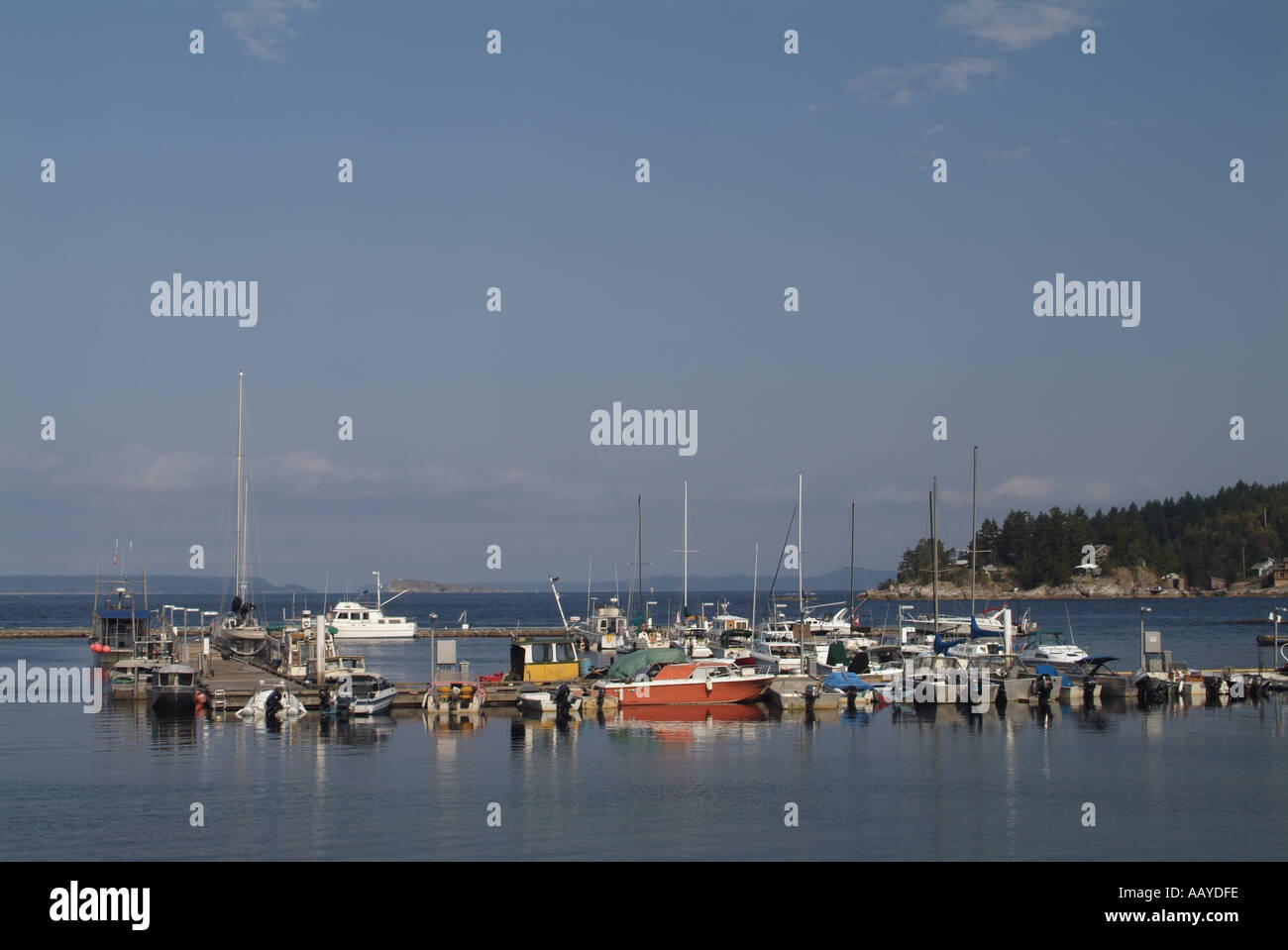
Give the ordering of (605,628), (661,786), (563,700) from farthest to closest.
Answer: (605,628)
(563,700)
(661,786)

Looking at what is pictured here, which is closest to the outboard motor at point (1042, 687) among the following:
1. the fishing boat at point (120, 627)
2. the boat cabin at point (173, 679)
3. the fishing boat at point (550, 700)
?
the fishing boat at point (550, 700)

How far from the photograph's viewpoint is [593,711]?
60594 millimetres

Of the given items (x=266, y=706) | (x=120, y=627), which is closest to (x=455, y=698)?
(x=266, y=706)

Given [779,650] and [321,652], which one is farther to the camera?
[779,650]

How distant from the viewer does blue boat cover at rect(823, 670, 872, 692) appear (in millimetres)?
63781

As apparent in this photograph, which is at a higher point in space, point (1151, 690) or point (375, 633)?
point (1151, 690)

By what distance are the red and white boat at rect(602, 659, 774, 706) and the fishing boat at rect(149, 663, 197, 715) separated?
63.8 ft

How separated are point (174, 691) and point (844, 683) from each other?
32354mm

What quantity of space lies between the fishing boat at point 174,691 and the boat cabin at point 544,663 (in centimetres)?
1551

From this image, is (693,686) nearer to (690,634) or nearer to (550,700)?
(550,700)

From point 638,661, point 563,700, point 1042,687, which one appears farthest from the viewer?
point 638,661

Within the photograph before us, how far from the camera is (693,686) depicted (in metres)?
63.2

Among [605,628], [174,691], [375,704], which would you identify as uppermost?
Answer: [174,691]

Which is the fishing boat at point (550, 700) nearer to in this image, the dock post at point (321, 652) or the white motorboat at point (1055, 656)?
the dock post at point (321, 652)
